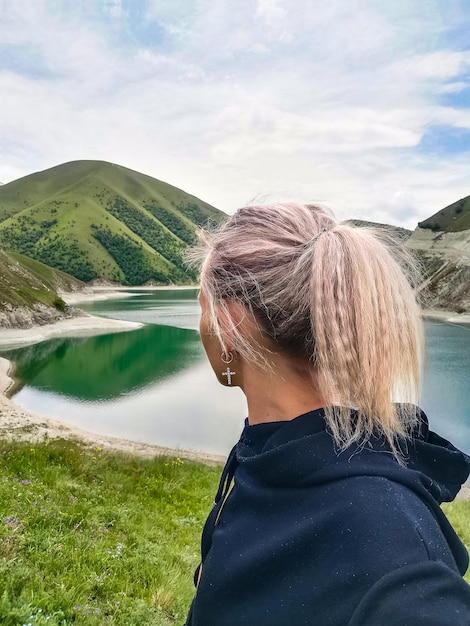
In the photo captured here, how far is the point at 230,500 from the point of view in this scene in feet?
4.56

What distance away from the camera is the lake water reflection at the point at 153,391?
2062 cm

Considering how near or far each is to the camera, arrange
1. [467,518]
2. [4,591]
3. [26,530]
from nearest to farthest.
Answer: [4,591]
[26,530]
[467,518]

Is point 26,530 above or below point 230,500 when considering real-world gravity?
below

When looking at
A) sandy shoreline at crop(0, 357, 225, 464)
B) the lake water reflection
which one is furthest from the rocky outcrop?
sandy shoreline at crop(0, 357, 225, 464)

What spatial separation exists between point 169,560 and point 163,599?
1.07 m

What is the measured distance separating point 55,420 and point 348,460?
21.7m

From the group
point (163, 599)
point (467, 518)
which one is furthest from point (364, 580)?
point (467, 518)

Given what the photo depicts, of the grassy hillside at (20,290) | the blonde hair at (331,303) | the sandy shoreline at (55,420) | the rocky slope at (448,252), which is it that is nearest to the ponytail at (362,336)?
the blonde hair at (331,303)

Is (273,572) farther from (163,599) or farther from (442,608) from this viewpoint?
(163,599)

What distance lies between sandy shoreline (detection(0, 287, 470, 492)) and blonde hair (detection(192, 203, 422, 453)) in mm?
184

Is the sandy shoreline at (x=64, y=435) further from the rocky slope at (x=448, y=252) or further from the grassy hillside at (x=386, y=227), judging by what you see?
the rocky slope at (x=448, y=252)

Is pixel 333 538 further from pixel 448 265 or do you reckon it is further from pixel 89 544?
pixel 448 265

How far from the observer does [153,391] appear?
90.9ft

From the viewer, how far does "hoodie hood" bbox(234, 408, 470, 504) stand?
1116mm
